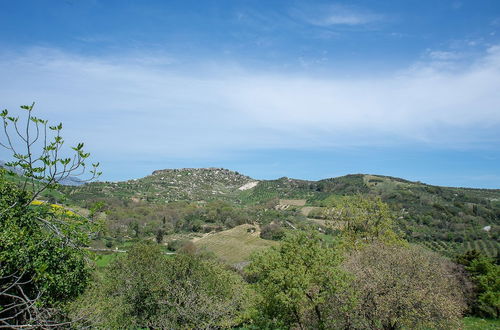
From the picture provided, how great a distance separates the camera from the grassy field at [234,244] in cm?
9962

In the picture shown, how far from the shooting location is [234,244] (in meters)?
112

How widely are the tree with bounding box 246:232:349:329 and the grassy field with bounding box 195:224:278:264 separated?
69.3m

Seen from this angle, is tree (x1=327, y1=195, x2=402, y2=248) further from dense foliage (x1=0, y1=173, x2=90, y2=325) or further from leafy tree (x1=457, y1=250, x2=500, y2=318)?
dense foliage (x1=0, y1=173, x2=90, y2=325)

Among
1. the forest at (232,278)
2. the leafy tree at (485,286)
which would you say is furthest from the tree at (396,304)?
the leafy tree at (485,286)

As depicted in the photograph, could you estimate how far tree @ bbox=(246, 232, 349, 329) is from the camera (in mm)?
22938

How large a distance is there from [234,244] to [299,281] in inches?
3588

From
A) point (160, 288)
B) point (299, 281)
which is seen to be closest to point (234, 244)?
point (160, 288)

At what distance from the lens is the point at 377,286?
77.8 feet

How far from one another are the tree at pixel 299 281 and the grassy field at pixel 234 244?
69.3 metres

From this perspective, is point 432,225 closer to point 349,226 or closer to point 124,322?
point 349,226

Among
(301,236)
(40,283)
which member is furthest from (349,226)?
(40,283)

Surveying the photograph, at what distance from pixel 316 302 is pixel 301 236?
4.97 metres

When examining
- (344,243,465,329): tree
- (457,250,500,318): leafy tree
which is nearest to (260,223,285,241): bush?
(457,250,500,318): leafy tree

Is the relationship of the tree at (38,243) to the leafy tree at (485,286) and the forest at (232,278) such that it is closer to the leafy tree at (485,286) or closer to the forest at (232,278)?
the forest at (232,278)
